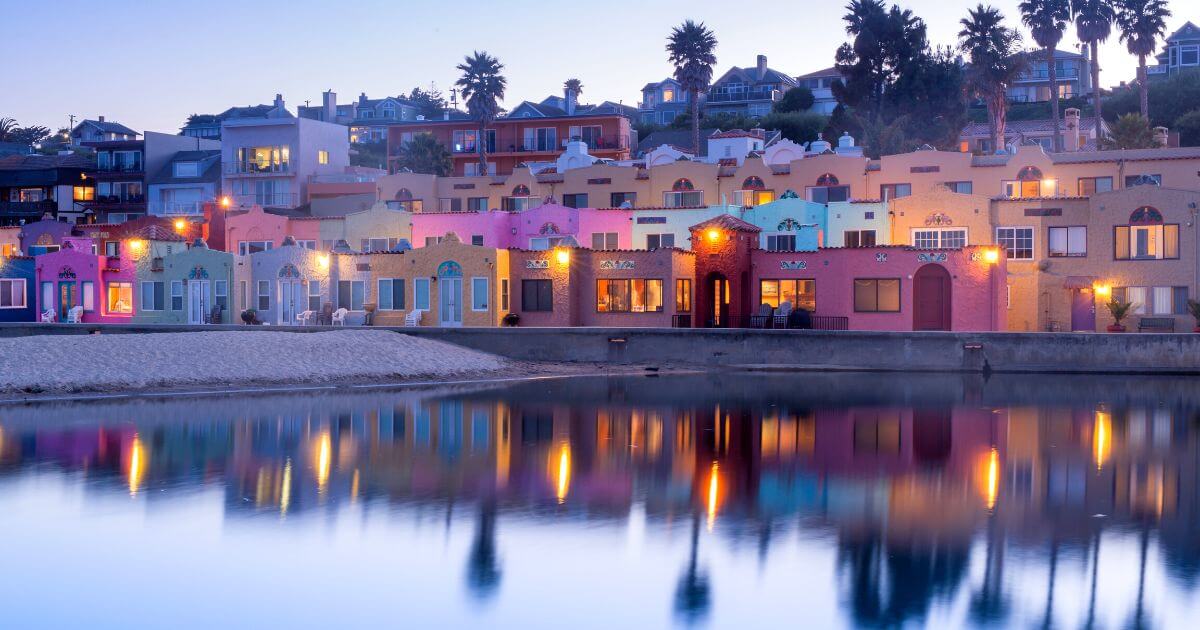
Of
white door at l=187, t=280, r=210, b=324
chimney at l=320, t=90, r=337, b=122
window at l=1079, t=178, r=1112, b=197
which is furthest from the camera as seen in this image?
chimney at l=320, t=90, r=337, b=122

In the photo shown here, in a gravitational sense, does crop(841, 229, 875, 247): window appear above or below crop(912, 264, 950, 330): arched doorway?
above

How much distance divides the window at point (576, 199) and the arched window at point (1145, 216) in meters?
27.2

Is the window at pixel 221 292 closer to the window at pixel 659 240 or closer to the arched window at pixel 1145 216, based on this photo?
the window at pixel 659 240

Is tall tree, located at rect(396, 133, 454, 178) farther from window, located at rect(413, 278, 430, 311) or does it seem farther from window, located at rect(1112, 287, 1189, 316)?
window, located at rect(1112, 287, 1189, 316)

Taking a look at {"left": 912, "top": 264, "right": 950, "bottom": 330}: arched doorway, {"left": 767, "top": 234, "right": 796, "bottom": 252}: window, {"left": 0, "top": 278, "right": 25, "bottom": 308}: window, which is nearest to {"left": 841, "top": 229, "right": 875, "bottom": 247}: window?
{"left": 767, "top": 234, "right": 796, "bottom": 252}: window

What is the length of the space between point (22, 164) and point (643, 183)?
2314 inches

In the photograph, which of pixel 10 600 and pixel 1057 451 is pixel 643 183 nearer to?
pixel 1057 451

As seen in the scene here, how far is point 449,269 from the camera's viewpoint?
5194 cm

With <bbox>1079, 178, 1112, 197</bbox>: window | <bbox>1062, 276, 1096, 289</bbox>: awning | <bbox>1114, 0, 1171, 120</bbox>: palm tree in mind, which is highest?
<bbox>1114, 0, 1171, 120</bbox>: palm tree

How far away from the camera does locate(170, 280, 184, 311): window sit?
5716cm

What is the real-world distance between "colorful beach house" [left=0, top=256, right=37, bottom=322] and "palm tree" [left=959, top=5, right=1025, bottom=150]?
2273 inches

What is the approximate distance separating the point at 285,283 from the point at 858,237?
25.8 m

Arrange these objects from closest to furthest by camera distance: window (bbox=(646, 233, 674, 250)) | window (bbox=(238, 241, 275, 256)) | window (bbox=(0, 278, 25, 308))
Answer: window (bbox=(646, 233, 674, 250)) < window (bbox=(0, 278, 25, 308)) < window (bbox=(238, 241, 275, 256))

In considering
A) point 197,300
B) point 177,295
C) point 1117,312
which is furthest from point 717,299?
point 177,295
